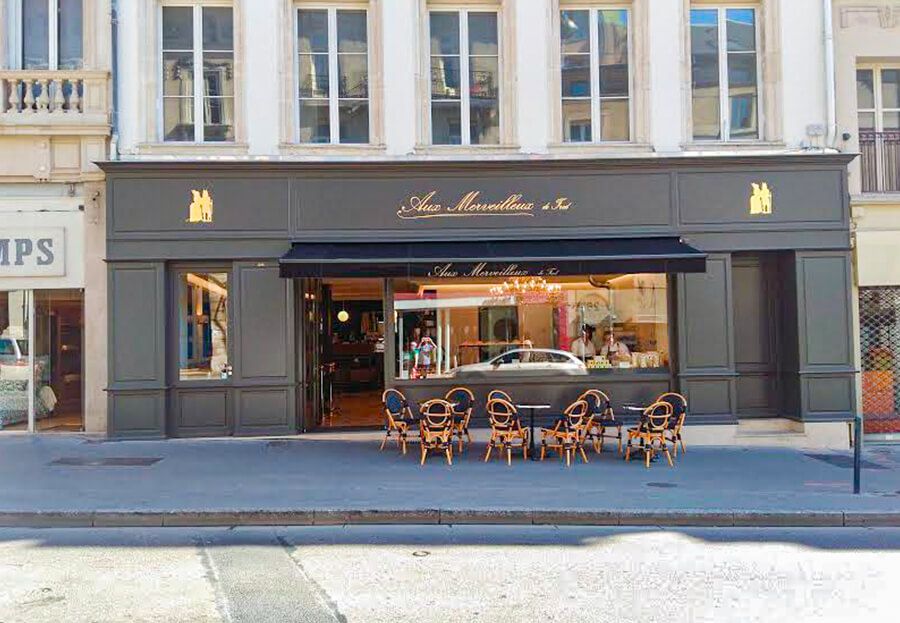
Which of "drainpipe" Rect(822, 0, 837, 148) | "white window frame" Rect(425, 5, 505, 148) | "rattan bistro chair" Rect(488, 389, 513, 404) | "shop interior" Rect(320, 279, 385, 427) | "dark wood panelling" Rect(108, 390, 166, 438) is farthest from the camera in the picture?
"shop interior" Rect(320, 279, 385, 427)

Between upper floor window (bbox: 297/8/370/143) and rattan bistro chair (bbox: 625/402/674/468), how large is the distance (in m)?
6.40

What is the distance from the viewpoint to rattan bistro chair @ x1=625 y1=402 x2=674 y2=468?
10648 mm

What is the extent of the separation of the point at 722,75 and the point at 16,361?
12838 millimetres

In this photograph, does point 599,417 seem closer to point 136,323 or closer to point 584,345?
point 584,345

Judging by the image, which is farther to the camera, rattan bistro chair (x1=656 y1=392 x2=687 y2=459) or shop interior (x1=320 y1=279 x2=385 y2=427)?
shop interior (x1=320 y1=279 x2=385 y2=427)

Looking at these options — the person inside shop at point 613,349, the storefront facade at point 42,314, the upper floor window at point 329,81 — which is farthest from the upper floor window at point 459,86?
the storefront facade at point 42,314

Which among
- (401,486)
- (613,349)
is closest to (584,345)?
(613,349)

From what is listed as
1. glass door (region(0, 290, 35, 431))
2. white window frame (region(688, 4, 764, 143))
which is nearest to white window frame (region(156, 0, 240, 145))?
glass door (region(0, 290, 35, 431))

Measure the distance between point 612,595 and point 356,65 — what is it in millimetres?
10025

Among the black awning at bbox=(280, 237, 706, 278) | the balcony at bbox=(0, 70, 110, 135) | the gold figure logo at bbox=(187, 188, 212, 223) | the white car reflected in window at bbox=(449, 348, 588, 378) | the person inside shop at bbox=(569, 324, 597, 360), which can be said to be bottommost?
the white car reflected in window at bbox=(449, 348, 588, 378)

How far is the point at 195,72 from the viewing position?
1270cm

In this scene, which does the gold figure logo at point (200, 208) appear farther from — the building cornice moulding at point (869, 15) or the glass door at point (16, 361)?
the building cornice moulding at point (869, 15)

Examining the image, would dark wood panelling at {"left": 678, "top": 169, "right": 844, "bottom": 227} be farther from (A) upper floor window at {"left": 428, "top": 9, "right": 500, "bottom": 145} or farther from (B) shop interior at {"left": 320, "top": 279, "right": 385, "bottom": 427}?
(B) shop interior at {"left": 320, "top": 279, "right": 385, "bottom": 427}

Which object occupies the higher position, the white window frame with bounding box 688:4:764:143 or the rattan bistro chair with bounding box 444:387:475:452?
the white window frame with bounding box 688:4:764:143
